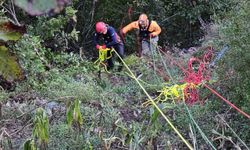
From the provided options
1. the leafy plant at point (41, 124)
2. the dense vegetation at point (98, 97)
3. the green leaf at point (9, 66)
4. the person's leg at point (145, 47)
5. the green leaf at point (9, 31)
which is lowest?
the person's leg at point (145, 47)

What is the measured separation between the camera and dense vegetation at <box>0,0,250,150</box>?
2.69 meters

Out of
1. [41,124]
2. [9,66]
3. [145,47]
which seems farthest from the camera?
[145,47]

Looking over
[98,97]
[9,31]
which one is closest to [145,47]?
[98,97]

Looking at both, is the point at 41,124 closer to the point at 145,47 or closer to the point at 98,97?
the point at 98,97

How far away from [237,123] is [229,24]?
3.92 feet

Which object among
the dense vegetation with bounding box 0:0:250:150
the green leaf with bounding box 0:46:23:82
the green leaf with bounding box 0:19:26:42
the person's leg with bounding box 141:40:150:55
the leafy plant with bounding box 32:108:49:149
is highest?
the green leaf with bounding box 0:19:26:42

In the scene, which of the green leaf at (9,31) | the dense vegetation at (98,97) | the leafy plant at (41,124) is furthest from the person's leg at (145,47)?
the green leaf at (9,31)

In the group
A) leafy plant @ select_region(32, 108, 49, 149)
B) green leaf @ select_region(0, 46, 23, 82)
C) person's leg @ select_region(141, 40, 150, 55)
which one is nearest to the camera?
green leaf @ select_region(0, 46, 23, 82)

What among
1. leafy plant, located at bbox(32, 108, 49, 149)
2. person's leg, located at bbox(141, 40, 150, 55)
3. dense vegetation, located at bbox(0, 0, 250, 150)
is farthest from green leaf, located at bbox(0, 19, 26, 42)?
person's leg, located at bbox(141, 40, 150, 55)

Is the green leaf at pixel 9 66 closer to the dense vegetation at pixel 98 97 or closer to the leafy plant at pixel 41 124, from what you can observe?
the dense vegetation at pixel 98 97

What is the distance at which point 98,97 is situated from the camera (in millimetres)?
6105

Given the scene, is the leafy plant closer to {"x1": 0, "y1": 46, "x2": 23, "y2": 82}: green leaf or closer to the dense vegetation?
the dense vegetation

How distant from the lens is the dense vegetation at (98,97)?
8.83ft

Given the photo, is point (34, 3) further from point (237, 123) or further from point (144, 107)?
point (144, 107)
